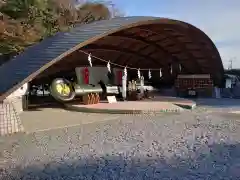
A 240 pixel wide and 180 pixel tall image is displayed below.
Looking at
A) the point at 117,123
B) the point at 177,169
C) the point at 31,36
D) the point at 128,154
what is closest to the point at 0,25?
the point at 31,36

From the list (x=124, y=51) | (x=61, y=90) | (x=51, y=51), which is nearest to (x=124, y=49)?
(x=124, y=51)

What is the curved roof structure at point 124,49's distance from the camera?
39.2 ft

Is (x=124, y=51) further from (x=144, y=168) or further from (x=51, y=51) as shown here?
(x=144, y=168)

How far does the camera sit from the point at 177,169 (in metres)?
4.79

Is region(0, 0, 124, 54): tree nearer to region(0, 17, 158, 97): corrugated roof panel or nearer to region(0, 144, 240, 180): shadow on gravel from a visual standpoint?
region(0, 17, 158, 97): corrugated roof panel

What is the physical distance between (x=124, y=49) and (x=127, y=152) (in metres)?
13.7

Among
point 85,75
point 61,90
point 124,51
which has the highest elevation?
point 124,51

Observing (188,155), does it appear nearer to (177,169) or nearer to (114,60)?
(177,169)

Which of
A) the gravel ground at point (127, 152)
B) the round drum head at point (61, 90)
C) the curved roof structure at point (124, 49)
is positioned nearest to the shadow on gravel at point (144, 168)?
the gravel ground at point (127, 152)

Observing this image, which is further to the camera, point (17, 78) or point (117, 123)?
point (17, 78)

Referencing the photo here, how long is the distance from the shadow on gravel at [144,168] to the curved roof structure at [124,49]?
22.0ft

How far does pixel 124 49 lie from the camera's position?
19.0 meters

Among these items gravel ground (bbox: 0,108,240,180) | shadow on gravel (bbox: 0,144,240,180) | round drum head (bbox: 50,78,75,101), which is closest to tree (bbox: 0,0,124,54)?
round drum head (bbox: 50,78,75,101)

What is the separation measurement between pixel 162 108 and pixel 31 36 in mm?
11753
